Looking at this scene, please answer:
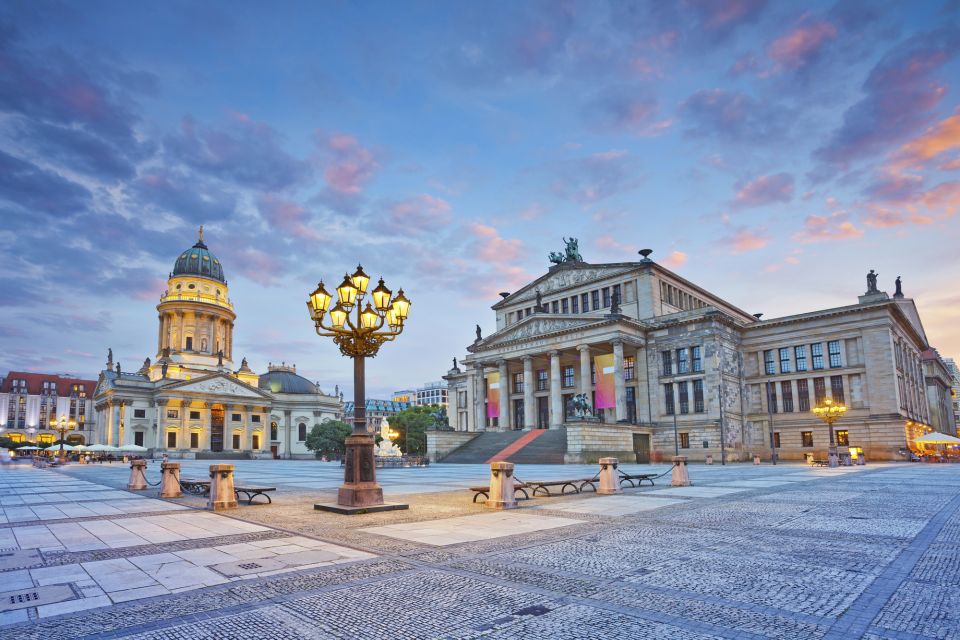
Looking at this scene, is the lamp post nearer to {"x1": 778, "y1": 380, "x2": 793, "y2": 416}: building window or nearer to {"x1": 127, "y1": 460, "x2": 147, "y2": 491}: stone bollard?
{"x1": 127, "y1": 460, "x2": 147, "y2": 491}: stone bollard

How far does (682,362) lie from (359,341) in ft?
156

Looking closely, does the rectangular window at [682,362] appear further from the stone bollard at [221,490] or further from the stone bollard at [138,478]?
A: the stone bollard at [221,490]

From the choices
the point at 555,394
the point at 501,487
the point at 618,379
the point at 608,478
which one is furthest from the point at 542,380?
the point at 501,487

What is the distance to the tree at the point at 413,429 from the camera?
101250 mm

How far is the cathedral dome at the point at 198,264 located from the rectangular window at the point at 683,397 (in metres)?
90.6

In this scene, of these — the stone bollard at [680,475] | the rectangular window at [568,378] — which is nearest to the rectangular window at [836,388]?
the rectangular window at [568,378]

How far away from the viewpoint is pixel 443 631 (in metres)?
5.82

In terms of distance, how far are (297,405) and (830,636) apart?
12077cm

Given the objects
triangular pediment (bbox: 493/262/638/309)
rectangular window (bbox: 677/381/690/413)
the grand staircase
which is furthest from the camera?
triangular pediment (bbox: 493/262/638/309)

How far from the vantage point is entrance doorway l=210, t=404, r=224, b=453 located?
104 meters

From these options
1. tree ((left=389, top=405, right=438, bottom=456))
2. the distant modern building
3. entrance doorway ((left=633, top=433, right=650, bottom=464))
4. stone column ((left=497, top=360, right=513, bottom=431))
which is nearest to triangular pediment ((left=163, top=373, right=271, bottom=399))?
tree ((left=389, top=405, right=438, bottom=456))

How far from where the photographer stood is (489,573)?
8297mm

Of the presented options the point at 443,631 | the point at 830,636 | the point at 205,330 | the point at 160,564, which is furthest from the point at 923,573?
the point at 205,330

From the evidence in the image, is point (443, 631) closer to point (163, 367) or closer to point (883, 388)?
point (883, 388)
